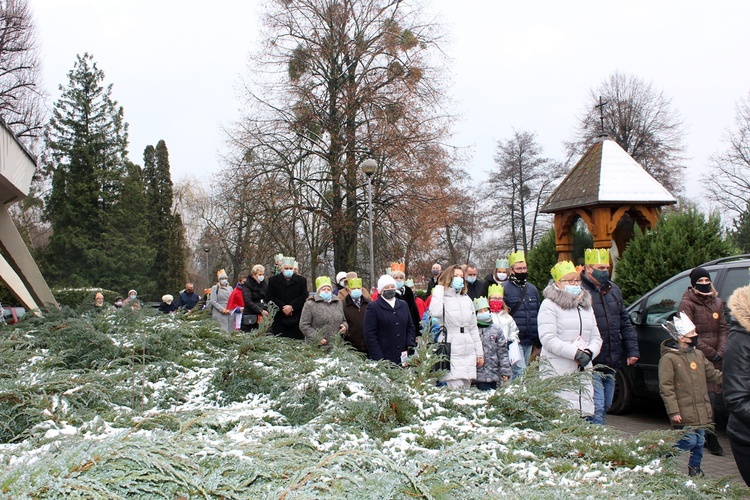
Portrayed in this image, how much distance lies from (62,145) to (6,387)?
1590 inches

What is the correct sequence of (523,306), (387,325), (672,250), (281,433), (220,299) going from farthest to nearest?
(220,299), (672,250), (523,306), (387,325), (281,433)

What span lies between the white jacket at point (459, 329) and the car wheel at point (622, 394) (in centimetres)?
250

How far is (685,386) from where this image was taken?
5.59 meters

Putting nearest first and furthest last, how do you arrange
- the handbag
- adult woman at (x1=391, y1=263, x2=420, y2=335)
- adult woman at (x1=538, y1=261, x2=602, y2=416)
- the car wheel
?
adult woman at (x1=538, y1=261, x2=602, y2=416), the handbag, the car wheel, adult woman at (x1=391, y1=263, x2=420, y2=335)

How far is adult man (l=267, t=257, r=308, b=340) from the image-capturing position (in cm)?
907

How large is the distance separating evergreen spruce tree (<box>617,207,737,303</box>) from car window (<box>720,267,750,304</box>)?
2692mm

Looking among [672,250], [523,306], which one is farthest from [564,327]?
[672,250]

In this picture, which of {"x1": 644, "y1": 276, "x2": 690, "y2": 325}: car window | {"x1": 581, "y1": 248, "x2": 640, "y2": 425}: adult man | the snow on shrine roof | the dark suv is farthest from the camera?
the snow on shrine roof

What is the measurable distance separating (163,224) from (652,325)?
47545mm

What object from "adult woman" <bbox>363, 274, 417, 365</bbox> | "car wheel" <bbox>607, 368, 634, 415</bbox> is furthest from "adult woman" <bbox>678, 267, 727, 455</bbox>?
"adult woman" <bbox>363, 274, 417, 365</bbox>

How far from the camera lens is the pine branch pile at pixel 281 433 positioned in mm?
2135

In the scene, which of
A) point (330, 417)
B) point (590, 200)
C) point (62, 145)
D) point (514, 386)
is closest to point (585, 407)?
point (514, 386)

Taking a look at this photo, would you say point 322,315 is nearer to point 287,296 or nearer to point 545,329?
point 287,296

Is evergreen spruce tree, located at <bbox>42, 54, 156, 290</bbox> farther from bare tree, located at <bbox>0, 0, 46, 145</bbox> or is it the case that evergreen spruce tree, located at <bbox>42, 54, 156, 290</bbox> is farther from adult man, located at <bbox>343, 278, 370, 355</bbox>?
adult man, located at <bbox>343, 278, 370, 355</bbox>
